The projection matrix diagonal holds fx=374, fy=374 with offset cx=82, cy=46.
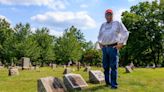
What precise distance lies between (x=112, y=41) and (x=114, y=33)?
9.7 inches

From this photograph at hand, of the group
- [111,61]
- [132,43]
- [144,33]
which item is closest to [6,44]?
[132,43]

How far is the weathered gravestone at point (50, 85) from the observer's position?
34.0 feet

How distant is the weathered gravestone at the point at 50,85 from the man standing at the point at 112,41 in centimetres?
154

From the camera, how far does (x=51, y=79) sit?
35.8 feet

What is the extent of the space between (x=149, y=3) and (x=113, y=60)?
73256 millimetres

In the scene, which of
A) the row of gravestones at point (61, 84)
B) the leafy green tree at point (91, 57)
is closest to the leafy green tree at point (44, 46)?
the leafy green tree at point (91, 57)

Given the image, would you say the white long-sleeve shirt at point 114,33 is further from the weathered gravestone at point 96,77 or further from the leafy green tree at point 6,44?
the leafy green tree at point 6,44

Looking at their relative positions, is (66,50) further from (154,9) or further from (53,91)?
(53,91)

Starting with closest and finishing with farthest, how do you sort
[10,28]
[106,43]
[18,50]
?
[106,43]
[18,50]
[10,28]

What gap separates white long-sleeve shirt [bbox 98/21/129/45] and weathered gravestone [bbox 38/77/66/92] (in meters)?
1.79

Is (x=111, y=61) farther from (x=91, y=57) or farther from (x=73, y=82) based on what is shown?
(x=91, y=57)

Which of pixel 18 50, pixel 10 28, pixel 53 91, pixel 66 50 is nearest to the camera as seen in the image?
pixel 53 91

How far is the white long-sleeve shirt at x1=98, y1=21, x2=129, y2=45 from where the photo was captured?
36.5 feet

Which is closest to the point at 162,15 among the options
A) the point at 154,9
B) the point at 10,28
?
the point at 154,9
